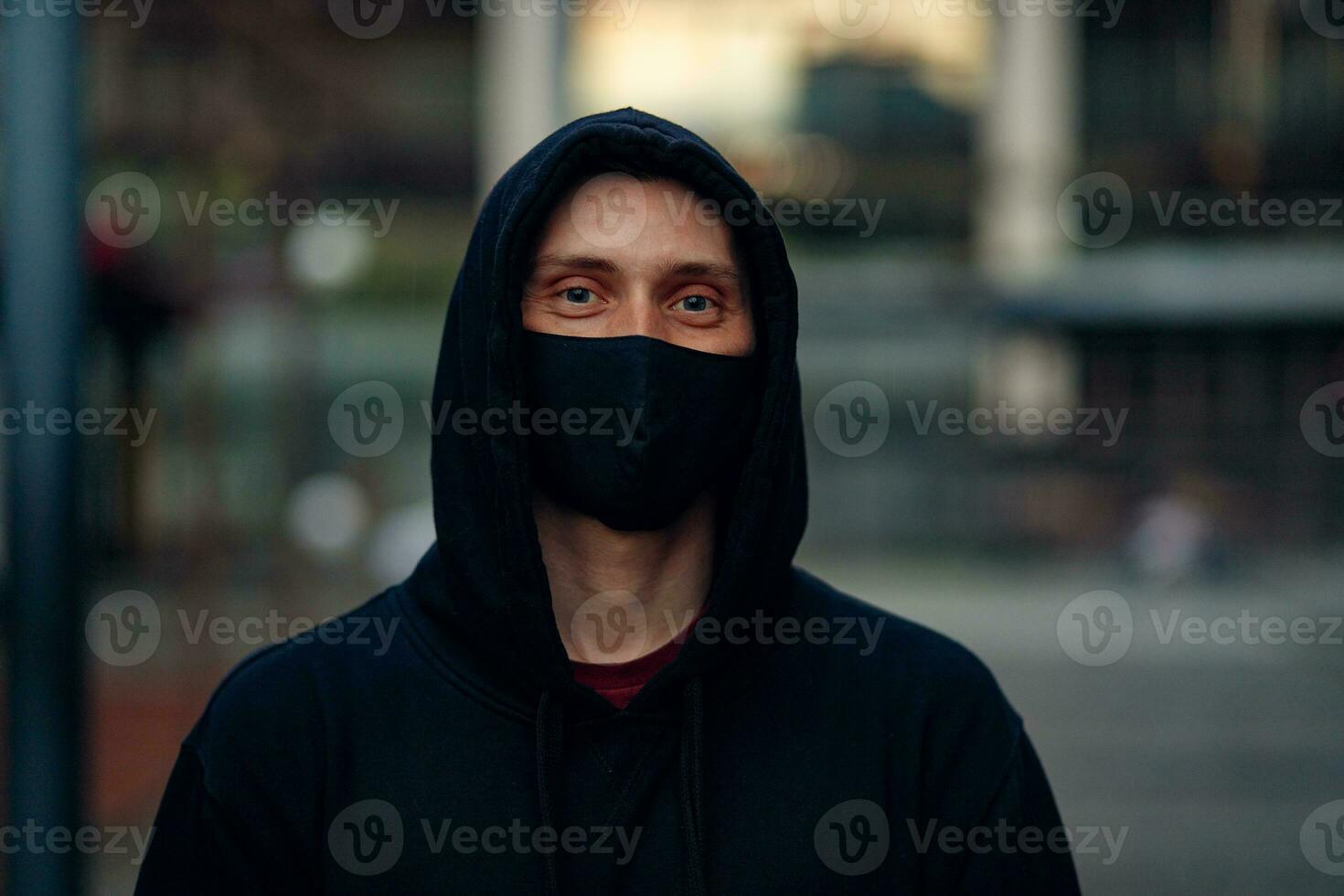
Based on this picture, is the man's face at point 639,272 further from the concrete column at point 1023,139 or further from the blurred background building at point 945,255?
the concrete column at point 1023,139

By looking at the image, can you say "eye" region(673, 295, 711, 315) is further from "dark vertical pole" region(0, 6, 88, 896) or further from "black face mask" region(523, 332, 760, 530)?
"dark vertical pole" region(0, 6, 88, 896)

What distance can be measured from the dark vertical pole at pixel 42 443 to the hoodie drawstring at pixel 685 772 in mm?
915

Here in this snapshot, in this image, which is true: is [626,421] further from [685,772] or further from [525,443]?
[685,772]

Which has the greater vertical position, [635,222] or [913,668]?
[635,222]

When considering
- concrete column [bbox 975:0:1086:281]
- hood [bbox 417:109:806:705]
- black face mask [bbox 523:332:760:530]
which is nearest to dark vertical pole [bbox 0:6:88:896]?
hood [bbox 417:109:806:705]

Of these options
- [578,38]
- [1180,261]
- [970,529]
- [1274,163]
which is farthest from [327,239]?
[1274,163]

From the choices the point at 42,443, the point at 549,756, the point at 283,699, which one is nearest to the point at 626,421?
the point at 549,756

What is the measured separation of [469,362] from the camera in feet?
6.89

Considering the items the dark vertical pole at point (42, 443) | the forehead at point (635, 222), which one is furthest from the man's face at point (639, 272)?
the dark vertical pole at point (42, 443)

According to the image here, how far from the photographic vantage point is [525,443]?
2.04 meters

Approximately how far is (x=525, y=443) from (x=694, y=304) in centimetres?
34

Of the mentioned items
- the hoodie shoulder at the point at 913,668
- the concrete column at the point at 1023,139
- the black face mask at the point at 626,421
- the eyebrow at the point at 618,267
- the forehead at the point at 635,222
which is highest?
the concrete column at the point at 1023,139

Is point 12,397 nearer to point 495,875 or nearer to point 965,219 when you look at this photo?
point 495,875

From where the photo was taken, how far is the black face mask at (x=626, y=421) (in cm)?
205
